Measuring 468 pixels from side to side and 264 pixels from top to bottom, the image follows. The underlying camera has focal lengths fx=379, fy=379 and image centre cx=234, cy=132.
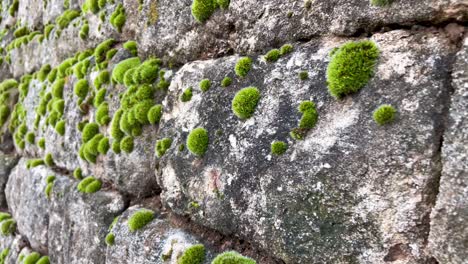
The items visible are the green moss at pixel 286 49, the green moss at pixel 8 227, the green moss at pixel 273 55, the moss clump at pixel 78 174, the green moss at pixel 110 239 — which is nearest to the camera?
→ the green moss at pixel 286 49

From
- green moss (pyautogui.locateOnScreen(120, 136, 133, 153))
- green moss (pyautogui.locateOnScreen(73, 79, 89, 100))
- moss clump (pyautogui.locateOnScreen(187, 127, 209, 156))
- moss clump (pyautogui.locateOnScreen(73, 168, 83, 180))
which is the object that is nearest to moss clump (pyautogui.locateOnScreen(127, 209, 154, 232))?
green moss (pyautogui.locateOnScreen(120, 136, 133, 153))

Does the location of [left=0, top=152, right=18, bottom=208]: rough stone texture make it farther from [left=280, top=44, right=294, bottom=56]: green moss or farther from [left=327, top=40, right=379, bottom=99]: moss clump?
[left=327, top=40, right=379, bottom=99]: moss clump

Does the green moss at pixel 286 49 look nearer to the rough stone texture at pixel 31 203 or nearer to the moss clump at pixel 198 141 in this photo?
the moss clump at pixel 198 141

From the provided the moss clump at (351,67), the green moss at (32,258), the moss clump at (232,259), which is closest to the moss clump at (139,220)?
the moss clump at (232,259)

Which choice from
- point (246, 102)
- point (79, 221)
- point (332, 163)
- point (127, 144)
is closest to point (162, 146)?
point (127, 144)

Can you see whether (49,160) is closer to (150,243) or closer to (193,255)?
(150,243)

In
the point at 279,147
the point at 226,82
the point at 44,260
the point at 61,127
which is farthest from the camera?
the point at 61,127

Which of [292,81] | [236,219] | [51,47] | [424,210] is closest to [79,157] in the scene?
[51,47]
